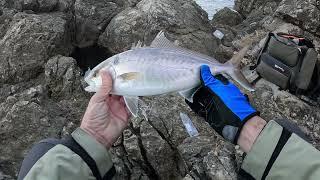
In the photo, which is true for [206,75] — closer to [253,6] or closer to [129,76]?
[129,76]

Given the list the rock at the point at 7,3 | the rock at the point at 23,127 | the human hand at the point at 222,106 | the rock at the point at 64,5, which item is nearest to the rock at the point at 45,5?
the rock at the point at 64,5

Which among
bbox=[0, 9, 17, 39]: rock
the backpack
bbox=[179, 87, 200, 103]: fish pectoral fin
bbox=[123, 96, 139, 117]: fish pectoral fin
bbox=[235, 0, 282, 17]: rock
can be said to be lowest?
bbox=[235, 0, 282, 17]: rock

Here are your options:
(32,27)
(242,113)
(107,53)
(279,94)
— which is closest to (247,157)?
(242,113)

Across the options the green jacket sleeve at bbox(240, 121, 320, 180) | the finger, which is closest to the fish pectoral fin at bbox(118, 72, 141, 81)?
the finger

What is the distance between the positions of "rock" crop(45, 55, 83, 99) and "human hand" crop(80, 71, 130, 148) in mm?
4199

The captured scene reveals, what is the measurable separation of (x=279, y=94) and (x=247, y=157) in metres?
4.82

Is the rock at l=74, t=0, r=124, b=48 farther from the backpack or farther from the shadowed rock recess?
the backpack

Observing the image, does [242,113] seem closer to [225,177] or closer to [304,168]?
[304,168]

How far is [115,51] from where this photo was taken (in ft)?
36.8

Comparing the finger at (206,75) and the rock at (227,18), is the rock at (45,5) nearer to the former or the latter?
the rock at (227,18)

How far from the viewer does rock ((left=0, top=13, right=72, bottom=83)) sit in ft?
31.0

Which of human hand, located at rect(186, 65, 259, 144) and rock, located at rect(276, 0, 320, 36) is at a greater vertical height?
human hand, located at rect(186, 65, 259, 144)

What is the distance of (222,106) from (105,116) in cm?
116

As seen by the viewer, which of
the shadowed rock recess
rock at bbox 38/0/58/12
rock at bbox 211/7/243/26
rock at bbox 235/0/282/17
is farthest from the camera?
rock at bbox 211/7/243/26
